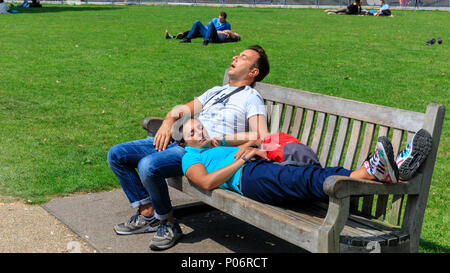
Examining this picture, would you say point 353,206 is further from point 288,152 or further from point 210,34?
point 210,34

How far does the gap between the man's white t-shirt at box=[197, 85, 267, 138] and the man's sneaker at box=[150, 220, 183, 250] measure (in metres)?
0.74

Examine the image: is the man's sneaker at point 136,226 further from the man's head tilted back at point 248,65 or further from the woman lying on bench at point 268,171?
the man's head tilted back at point 248,65

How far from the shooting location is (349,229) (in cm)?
351

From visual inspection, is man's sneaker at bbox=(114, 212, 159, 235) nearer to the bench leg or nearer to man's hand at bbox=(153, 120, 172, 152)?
man's hand at bbox=(153, 120, 172, 152)

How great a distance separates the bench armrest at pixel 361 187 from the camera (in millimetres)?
3146

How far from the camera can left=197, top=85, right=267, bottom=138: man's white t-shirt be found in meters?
4.42

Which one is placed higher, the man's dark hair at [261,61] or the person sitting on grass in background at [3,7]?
the man's dark hair at [261,61]

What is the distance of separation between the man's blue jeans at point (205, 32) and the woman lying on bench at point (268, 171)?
10.7 m

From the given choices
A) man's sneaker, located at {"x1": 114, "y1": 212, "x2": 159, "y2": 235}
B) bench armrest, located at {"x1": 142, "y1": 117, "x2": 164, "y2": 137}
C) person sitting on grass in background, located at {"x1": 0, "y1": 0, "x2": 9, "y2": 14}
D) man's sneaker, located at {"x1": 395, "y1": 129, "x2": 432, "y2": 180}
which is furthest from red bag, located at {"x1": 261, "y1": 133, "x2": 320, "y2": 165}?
person sitting on grass in background, located at {"x1": 0, "y1": 0, "x2": 9, "y2": 14}

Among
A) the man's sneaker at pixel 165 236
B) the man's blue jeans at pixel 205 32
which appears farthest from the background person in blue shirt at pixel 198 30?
the man's sneaker at pixel 165 236

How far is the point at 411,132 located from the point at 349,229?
74 centimetres

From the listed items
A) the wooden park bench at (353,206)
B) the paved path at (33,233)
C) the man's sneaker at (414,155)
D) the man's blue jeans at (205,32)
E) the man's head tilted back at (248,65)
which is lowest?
the paved path at (33,233)

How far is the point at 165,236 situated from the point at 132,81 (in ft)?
22.0

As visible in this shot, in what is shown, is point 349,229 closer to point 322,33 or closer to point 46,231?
point 46,231
